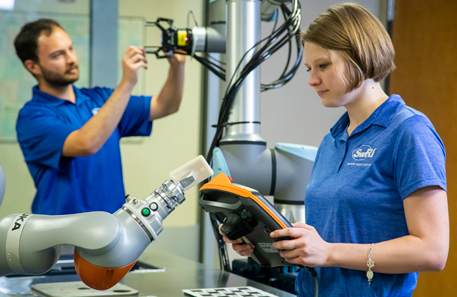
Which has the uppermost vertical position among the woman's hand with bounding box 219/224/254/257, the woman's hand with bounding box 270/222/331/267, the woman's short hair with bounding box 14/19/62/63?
the woman's short hair with bounding box 14/19/62/63

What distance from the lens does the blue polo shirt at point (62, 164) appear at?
1.77 metres

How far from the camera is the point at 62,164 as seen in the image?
5.92 feet

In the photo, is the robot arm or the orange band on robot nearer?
the robot arm

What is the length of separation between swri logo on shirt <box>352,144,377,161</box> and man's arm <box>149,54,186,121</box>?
3.53 feet

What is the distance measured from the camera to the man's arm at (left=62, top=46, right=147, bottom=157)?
169 centimetres

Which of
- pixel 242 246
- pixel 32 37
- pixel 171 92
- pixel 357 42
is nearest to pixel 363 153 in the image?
pixel 357 42

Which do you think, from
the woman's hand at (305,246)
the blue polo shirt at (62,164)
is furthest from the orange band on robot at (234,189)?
the blue polo shirt at (62,164)

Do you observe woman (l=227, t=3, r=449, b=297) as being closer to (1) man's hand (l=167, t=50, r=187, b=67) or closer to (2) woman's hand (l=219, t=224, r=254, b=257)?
(2) woman's hand (l=219, t=224, r=254, b=257)

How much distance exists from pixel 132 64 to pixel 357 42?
102 centimetres

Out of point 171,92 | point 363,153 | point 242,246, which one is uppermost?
point 171,92

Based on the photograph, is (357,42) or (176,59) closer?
(357,42)

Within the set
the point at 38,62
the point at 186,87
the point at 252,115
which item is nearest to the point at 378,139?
the point at 252,115

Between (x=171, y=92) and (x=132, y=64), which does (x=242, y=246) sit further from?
(x=171, y=92)

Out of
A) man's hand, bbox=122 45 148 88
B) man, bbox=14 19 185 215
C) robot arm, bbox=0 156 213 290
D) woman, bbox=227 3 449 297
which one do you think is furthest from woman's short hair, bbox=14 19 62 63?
robot arm, bbox=0 156 213 290
